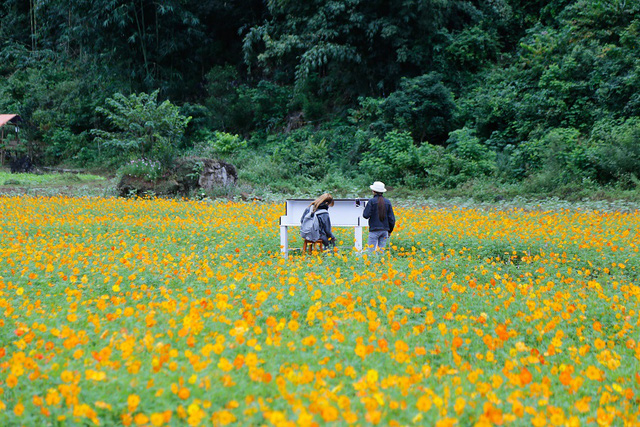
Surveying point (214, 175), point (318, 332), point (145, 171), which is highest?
point (145, 171)

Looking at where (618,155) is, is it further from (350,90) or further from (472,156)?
(350,90)

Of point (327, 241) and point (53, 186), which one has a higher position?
point (53, 186)

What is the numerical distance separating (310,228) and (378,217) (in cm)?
100

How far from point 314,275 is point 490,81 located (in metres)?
19.3

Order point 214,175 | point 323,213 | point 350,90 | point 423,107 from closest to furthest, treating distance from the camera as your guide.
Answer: point 323,213, point 214,175, point 423,107, point 350,90

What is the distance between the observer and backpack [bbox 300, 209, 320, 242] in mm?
7539

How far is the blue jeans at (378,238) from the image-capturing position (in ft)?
25.3

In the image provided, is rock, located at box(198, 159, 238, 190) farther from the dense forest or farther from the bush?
the bush

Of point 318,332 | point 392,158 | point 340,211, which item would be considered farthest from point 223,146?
point 318,332

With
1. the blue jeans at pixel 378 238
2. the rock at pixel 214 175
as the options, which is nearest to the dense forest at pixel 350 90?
the rock at pixel 214 175

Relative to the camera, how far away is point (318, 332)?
4.14 m

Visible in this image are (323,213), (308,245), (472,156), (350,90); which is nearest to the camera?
(323,213)

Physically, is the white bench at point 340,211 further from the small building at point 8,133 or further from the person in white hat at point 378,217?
the small building at point 8,133

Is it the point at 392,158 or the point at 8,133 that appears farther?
the point at 8,133
